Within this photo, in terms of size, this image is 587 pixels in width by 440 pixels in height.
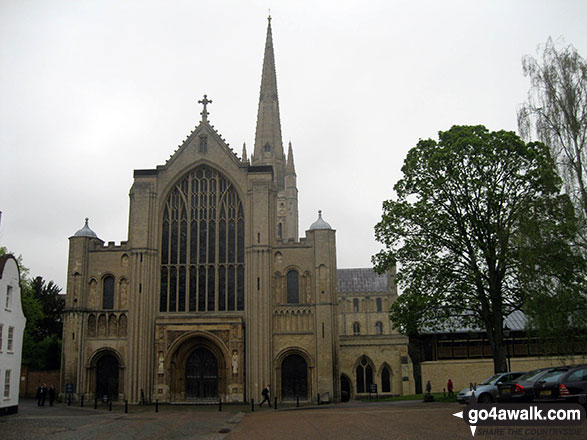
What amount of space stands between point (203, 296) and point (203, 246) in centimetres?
333

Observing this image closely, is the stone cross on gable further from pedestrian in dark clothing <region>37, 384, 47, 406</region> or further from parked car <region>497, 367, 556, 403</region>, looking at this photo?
parked car <region>497, 367, 556, 403</region>

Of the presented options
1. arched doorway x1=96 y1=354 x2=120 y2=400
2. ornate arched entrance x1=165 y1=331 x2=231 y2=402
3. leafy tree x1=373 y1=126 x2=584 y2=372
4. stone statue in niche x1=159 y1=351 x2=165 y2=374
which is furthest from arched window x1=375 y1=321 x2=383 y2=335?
leafy tree x1=373 y1=126 x2=584 y2=372

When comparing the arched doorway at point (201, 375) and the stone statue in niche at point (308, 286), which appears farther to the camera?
the stone statue in niche at point (308, 286)

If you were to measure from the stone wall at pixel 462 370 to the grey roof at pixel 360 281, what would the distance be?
35678 mm

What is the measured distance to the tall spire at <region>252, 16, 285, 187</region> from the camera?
69625mm

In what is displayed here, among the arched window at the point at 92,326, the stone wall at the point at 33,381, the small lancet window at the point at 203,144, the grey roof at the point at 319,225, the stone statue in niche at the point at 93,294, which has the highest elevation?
the small lancet window at the point at 203,144

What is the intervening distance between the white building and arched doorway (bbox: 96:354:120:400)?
9006 millimetres

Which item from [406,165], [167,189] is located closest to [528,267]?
A: [406,165]

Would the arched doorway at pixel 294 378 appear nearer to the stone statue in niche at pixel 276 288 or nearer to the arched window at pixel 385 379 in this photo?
the stone statue in niche at pixel 276 288

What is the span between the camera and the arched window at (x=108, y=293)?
40469 mm

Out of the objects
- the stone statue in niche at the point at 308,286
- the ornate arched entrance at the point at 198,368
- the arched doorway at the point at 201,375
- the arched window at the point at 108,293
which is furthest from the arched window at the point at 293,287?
the arched window at the point at 108,293

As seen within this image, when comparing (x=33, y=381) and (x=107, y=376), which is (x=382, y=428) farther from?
(x=33, y=381)

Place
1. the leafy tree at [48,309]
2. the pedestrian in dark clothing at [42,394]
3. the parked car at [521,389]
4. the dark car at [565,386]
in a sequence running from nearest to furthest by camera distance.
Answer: the dark car at [565,386] < the parked car at [521,389] < the pedestrian in dark clothing at [42,394] < the leafy tree at [48,309]

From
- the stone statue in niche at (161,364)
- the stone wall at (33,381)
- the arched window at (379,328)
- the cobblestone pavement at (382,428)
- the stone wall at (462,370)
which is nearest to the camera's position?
the cobblestone pavement at (382,428)
